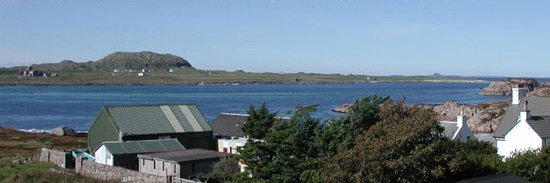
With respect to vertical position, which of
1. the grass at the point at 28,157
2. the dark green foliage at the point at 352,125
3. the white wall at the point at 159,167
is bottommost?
the grass at the point at 28,157

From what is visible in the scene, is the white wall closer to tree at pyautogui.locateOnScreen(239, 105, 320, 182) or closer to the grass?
the grass

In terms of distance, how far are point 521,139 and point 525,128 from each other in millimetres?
549

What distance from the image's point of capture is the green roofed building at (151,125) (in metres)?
43.9

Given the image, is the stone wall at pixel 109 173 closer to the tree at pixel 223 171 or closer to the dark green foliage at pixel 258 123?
the tree at pixel 223 171

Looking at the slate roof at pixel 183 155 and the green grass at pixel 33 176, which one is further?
the slate roof at pixel 183 155

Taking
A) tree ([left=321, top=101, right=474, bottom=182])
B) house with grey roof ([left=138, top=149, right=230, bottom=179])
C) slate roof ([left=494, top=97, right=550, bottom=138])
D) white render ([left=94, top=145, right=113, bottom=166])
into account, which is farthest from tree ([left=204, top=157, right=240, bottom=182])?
slate roof ([left=494, top=97, right=550, bottom=138])

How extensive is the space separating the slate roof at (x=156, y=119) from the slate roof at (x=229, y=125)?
113 inches

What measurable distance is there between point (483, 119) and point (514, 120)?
36360mm

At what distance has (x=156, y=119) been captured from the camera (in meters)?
45.7

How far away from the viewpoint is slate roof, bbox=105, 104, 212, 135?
145 feet

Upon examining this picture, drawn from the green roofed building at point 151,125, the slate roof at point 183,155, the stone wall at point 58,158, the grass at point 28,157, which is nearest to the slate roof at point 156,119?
the green roofed building at point 151,125

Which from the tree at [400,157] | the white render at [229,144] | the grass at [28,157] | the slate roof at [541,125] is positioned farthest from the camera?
the white render at [229,144]

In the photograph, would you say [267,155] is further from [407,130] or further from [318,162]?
[407,130]

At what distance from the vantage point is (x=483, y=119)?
228 ft
